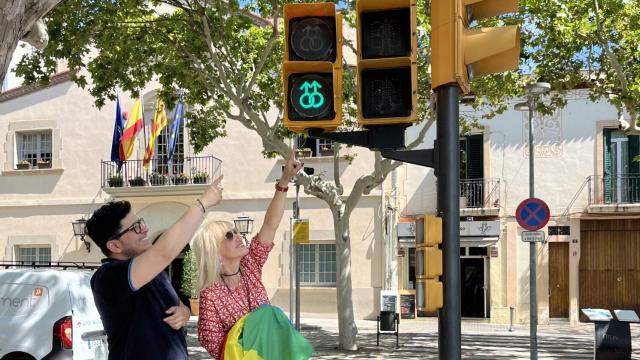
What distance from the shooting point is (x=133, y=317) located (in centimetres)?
394

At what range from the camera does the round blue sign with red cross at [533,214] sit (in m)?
14.7

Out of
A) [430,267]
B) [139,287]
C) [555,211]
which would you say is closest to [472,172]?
[555,211]

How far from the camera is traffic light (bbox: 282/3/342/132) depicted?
549cm

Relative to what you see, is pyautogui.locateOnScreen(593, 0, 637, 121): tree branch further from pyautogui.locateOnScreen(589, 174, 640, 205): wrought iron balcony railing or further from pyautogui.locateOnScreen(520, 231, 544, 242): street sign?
pyautogui.locateOnScreen(589, 174, 640, 205): wrought iron balcony railing

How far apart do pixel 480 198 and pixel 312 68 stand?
21740mm

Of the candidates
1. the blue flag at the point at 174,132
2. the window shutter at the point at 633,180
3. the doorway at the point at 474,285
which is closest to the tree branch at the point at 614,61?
the window shutter at the point at 633,180

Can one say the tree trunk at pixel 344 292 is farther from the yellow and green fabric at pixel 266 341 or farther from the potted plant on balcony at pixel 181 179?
the yellow and green fabric at pixel 266 341

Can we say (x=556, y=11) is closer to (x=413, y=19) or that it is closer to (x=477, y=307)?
(x=413, y=19)

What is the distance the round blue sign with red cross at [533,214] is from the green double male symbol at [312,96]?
9929mm

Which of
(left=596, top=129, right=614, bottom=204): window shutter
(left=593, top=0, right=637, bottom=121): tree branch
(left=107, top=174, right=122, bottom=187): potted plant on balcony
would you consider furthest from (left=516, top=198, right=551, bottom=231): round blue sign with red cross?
(left=107, top=174, right=122, bottom=187): potted plant on balcony

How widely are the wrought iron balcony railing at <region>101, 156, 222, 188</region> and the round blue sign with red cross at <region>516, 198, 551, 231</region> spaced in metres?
15.0

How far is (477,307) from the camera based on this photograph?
26625 mm

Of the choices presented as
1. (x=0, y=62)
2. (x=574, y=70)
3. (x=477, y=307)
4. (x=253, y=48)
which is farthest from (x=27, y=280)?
(x=477, y=307)

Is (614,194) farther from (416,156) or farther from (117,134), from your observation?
(416,156)
